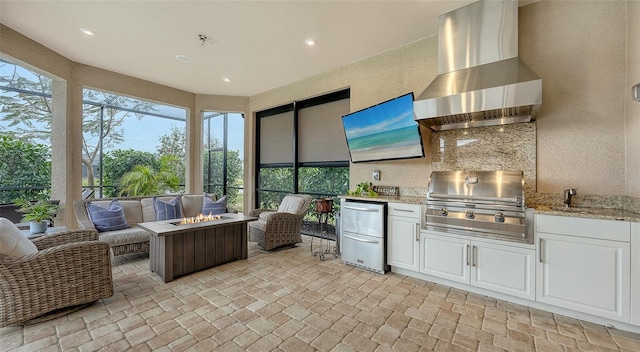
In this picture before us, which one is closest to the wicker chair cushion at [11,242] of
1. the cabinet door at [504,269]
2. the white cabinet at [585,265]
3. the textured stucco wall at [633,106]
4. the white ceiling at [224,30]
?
the white ceiling at [224,30]

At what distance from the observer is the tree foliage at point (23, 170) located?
4.14 metres

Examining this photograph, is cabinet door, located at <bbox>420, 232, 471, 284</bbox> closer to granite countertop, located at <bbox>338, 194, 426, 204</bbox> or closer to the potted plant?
granite countertop, located at <bbox>338, 194, 426, 204</bbox>

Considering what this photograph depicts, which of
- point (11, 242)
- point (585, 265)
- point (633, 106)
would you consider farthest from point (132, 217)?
point (633, 106)

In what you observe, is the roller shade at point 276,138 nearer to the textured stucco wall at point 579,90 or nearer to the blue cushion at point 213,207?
the blue cushion at point 213,207

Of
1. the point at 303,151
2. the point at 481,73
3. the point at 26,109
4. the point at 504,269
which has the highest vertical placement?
the point at 26,109

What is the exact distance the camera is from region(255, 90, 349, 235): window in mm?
4695

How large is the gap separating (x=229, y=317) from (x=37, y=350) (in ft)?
4.15

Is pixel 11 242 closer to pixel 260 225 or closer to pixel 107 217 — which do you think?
pixel 107 217

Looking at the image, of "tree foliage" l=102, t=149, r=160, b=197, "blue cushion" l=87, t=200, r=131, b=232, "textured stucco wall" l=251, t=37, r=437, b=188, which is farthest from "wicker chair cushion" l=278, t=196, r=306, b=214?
"tree foliage" l=102, t=149, r=160, b=197

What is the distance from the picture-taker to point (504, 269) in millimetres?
2490

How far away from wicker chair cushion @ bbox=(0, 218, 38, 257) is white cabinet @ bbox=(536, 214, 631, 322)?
4475 millimetres

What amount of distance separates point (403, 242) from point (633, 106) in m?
2.46

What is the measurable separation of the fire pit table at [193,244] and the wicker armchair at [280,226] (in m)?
0.41

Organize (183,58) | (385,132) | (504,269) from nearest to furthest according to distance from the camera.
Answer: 1. (504,269)
2. (385,132)
3. (183,58)
